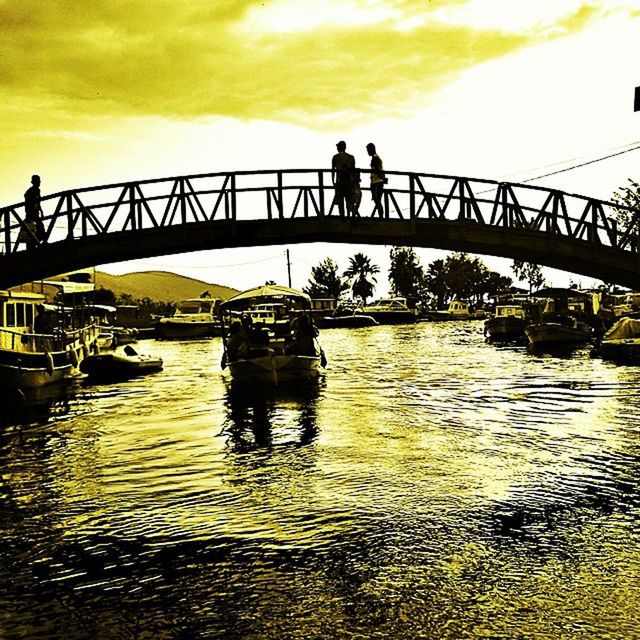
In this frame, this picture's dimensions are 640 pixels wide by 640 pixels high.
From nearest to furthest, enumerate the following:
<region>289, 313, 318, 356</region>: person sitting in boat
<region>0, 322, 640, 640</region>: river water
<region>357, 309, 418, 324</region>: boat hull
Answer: <region>0, 322, 640, 640</region>: river water < <region>289, 313, 318, 356</region>: person sitting in boat < <region>357, 309, 418, 324</region>: boat hull

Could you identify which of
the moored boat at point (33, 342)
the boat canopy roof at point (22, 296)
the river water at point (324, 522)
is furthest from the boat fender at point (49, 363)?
the river water at point (324, 522)

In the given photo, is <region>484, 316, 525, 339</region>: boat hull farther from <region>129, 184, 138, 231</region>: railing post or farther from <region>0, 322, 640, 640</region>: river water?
<region>129, 184, 138, 231</region>: railing post

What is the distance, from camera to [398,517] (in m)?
13.4

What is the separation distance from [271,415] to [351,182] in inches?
308

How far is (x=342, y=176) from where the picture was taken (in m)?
28.3

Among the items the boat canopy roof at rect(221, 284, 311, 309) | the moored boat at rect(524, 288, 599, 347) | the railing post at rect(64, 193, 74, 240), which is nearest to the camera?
the railing post at rect(64, 193, 74, 240)

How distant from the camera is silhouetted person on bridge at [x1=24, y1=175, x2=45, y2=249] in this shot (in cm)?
2656

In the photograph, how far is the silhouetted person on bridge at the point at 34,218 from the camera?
26562mm

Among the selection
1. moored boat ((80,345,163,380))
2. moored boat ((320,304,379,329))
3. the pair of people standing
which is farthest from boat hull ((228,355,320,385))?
moored boat ((320,304,379,329))

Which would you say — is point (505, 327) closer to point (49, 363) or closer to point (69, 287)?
point (69, 287)

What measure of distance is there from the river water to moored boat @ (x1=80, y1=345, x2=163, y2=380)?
1211cm

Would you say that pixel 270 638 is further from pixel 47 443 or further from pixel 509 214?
pixel 509 214

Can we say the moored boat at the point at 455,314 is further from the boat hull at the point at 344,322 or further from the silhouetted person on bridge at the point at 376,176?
the silhouetted person on bridge at the point at 376,176

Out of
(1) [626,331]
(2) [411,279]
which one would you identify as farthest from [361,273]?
(1) [626,331]
